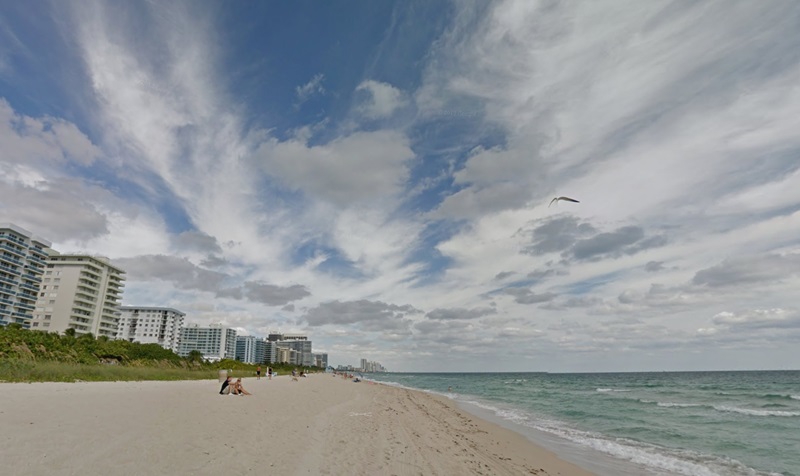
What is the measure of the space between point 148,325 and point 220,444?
196260mm

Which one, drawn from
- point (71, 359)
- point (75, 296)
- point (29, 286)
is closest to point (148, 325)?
point (75, 296)

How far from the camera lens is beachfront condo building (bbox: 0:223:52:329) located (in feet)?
318

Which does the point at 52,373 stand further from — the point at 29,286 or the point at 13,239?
the point at 29,286

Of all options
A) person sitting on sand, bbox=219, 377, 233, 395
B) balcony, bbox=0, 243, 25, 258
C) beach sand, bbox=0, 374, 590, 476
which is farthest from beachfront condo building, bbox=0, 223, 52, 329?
beach sand, bbox=0, 374, 590, 476

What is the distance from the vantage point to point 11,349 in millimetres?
32906

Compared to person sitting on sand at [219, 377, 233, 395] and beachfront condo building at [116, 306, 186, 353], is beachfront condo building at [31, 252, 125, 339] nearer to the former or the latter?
beachfront condo building at [116, 306, 186, 353]

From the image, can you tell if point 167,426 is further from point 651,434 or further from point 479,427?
point 651,434

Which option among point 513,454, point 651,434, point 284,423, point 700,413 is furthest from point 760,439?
point 284,423

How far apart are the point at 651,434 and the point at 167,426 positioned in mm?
24149

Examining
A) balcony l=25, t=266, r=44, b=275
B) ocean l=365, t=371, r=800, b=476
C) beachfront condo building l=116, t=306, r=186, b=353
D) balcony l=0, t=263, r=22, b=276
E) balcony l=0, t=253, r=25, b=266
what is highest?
balcony l=0, t=253, r=25, b=266

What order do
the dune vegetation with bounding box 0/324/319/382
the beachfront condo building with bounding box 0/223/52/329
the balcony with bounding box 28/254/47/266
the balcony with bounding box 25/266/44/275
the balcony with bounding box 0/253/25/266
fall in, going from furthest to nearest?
the balcony with bounding box 28/254/47/266 < the balcony with bounding box 25/266/44/275 < the balcony with bounding box 0/253/25/266 < the beachfront condo building with bounding box 0/223/52/329 < the dune vegetation with bounding box 0/324/319/382

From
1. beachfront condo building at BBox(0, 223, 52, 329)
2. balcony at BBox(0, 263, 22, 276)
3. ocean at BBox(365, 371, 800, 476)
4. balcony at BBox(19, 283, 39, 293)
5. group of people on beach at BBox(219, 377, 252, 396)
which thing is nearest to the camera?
ocean at BBox(365, 371, 800, 476)

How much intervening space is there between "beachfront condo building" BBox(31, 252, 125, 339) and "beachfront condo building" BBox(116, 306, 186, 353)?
175 feet

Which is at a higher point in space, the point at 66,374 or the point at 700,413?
the point at 66,374
